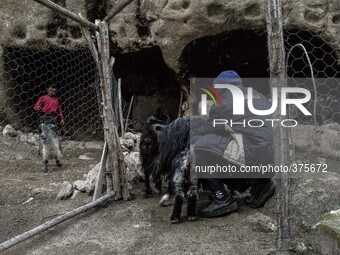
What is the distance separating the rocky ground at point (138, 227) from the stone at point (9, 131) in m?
3.39

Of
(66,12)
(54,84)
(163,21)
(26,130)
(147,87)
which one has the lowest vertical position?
(26,130)

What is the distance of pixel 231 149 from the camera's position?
12.1 ft

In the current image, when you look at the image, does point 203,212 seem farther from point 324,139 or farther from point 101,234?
point 324,139

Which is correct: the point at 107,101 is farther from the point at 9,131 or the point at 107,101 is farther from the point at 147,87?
the point at 147,87

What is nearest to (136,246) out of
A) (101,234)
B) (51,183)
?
(101,234)

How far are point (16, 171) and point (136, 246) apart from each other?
3708 mm

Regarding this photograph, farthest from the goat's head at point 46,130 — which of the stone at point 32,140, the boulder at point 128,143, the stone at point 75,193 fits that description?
the stone at point 75,193

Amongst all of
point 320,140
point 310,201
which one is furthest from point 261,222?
point 320,140

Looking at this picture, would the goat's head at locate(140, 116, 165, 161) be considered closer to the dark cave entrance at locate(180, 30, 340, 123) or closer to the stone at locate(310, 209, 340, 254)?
the stone at locate(310, 209, 340, 254)

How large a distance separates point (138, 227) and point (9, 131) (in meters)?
5.39

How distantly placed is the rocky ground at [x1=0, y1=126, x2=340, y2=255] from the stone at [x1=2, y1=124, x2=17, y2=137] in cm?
339

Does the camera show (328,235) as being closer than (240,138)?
Yes

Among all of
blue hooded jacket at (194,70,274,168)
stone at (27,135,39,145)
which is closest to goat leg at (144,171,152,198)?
blue hooded jacket at (194,70,274,168)

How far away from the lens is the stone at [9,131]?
8.13m
